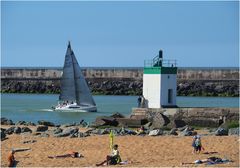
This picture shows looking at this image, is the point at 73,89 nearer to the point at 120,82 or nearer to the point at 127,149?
the point at 127,149

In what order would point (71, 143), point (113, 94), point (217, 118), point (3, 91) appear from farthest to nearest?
point (3, 91) < point (113, 94) < point (217, 118) < point (71, 143)

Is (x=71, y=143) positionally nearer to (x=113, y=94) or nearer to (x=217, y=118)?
(x=217, y=118)

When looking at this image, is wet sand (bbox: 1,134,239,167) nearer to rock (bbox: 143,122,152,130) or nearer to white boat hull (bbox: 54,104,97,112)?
rock (bbox: 143,122,152,130)

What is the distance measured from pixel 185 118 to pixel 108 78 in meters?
49.0

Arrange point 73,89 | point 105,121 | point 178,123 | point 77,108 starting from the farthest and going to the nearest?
point 73,89 → point 77,108 → point 105,121 → point 178,123

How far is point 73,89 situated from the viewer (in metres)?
43.9

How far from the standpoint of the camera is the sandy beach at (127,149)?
18094 mm

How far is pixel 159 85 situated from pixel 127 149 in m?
11.5

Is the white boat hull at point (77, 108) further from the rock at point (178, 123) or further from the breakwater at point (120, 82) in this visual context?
the breakwater at point (120, 82)

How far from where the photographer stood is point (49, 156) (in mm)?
19250

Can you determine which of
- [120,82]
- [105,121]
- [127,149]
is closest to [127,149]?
[127,149]

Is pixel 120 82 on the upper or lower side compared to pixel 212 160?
upper

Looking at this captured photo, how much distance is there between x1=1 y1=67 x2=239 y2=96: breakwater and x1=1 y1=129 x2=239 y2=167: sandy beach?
1824 inches

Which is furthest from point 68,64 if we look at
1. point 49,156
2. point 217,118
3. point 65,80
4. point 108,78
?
point 108,78
